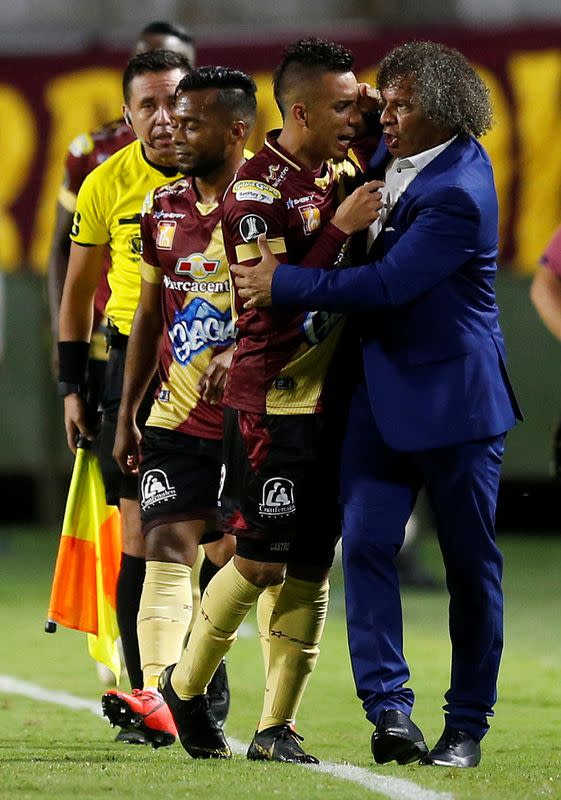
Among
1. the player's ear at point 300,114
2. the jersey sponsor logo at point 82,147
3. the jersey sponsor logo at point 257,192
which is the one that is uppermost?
the player's ear at point 300,114

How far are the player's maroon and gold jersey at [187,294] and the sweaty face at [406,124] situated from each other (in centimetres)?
82

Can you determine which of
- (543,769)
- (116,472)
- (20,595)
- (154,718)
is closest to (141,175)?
(116,472)

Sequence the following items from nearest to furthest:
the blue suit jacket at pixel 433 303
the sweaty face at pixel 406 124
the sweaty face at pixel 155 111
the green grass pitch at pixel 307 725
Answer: the green grass pitch at pixel 307 725, the blue suit jacket at pixel 433 303, the sweaty face at pixel 406 124, the sweaty face at pixel 155 111

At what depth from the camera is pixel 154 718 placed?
557 cm

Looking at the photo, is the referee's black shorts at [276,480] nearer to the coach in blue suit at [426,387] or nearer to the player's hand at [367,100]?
the coach in blue suit at [426,387]

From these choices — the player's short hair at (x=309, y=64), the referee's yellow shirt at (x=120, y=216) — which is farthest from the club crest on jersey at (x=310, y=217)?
the referee's yellow shirt at (x=120, y=216)

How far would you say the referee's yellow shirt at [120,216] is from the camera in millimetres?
6230

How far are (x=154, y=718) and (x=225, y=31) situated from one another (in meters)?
9.61

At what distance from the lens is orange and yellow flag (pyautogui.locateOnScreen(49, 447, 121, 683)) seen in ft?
20.8

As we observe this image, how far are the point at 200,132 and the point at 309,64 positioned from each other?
1.85ft

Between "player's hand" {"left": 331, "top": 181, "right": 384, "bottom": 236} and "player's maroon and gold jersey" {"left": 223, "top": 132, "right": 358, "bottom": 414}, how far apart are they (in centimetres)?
6

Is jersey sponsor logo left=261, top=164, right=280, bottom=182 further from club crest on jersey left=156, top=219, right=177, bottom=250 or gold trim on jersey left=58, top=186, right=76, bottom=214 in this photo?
gold trim on jersey left=58, top=186, right=76, bottom=214

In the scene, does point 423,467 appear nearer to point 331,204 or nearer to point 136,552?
point 331,204

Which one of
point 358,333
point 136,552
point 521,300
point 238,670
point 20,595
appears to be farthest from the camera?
point 521,300
